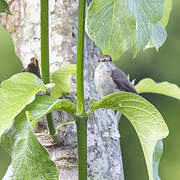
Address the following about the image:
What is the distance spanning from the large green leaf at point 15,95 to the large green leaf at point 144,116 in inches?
6.3

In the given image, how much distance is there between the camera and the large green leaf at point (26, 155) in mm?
822

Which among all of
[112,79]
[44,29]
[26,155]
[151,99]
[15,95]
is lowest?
[151,99]

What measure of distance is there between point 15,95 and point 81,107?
0.16 metres

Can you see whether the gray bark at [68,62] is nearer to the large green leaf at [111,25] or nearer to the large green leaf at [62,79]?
the large green leaf at [62,79]

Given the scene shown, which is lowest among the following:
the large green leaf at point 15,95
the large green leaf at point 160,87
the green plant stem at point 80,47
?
the large green leaf at point 160,87

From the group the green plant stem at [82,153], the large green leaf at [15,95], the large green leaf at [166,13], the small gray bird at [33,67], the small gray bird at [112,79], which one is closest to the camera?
the large green leaf at [15,95]

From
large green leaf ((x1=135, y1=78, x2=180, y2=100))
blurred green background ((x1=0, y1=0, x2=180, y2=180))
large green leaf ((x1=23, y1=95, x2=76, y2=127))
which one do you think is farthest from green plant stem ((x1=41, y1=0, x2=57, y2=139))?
blurred green background ((x1=0, y1=0, x2=180, y2=180))

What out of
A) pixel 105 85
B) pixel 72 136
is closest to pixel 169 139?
pixel 105 85

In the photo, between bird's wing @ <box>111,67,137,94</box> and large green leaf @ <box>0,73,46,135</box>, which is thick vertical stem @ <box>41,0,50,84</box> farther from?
bird's wing @ <box>111,67,137,94</box>

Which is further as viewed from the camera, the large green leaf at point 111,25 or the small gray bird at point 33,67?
the small gray bird at point 33,67

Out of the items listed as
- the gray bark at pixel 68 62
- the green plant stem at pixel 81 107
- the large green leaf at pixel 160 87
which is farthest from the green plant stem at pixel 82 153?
the large green leaf at pixel 160 87

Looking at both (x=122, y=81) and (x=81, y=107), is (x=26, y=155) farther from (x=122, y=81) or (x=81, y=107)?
(x=122, y=81)

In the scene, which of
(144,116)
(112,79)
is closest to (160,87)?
(112,79)

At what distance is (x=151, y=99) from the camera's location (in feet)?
16.1
